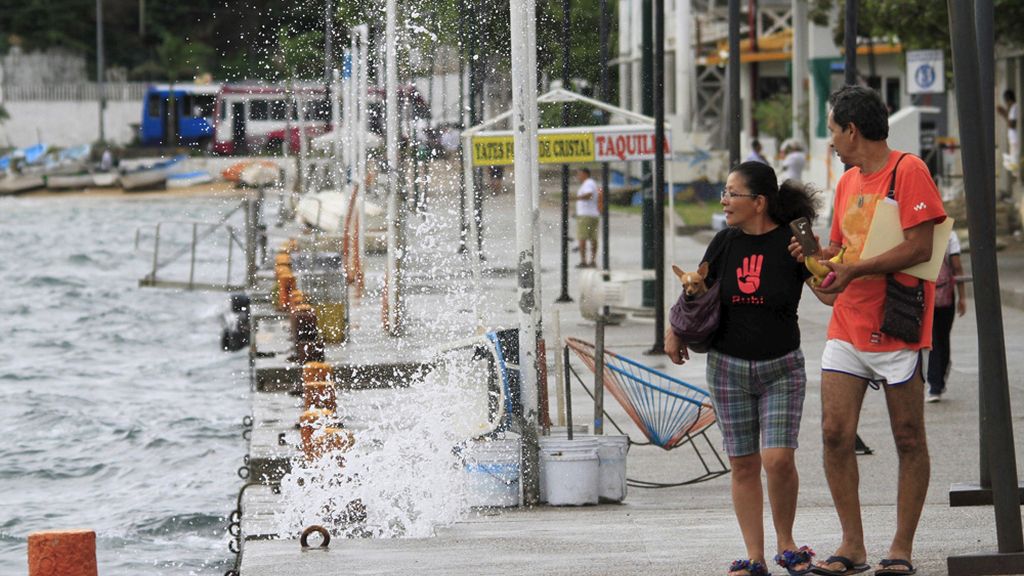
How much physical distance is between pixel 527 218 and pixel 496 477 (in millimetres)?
1382

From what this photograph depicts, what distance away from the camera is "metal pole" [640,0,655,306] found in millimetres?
18453

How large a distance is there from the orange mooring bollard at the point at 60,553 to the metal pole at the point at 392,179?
442 inches

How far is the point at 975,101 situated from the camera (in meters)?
6.53

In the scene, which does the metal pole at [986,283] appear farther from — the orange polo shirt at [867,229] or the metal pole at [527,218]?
the metal pole at [527,218]

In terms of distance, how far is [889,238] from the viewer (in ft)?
20.9

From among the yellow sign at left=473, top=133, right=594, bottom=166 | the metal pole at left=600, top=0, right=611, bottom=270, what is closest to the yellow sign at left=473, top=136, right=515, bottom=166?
the yellow sign at left=473, top=133, right=594, bottom=166

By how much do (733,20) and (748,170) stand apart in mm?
7805

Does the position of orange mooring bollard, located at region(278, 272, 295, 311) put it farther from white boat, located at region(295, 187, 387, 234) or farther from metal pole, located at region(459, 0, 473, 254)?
white boat, located at region(295, 187, 387, 234)

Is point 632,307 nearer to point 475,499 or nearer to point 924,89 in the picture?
point 924,89

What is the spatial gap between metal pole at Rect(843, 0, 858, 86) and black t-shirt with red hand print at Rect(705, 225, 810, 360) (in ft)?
16.3

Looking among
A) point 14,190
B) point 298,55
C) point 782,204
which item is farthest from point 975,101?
point 14,190

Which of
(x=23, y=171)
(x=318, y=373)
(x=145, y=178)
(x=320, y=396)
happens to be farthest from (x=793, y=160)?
(x=23, y=171)

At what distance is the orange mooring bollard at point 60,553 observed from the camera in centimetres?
623

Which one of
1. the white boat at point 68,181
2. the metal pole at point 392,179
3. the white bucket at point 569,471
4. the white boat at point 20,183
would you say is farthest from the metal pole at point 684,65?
the white boat at point 20,183
